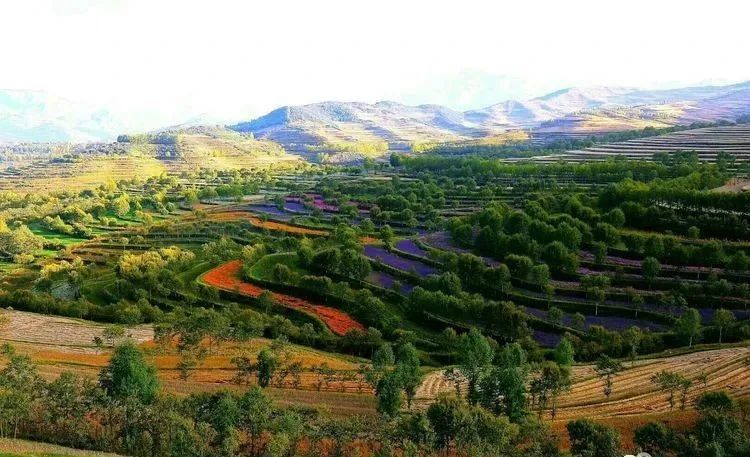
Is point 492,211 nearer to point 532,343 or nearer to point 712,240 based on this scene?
point 712,240

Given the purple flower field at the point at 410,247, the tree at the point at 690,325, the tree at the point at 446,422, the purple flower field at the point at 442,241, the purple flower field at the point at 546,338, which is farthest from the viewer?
the purple flower field at the point at 410,247

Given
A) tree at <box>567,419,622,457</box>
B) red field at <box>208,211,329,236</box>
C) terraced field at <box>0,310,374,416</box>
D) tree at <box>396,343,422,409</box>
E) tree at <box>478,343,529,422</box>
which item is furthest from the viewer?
red field at <box>208,211,329,236</box>

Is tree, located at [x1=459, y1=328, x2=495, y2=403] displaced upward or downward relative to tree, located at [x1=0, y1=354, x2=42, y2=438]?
downward

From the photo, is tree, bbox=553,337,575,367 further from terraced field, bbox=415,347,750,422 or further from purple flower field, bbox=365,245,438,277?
purple flower field, bbox=365,245,438,277

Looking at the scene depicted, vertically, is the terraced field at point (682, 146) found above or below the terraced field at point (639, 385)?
above

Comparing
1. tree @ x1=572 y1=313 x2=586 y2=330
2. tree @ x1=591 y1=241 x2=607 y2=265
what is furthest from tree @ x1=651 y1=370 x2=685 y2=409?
tree @ x1=591 y1=241 x2=607 y2=265

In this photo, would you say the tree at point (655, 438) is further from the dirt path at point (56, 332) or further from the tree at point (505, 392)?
the dirt path at point (56, 332)

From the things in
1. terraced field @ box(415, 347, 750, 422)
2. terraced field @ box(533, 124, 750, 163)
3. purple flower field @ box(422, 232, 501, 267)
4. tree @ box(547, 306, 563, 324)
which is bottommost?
terraced field @ box(415, 347, 750, 422)

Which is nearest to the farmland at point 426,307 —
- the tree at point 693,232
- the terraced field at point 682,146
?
the tree at point 693,232
